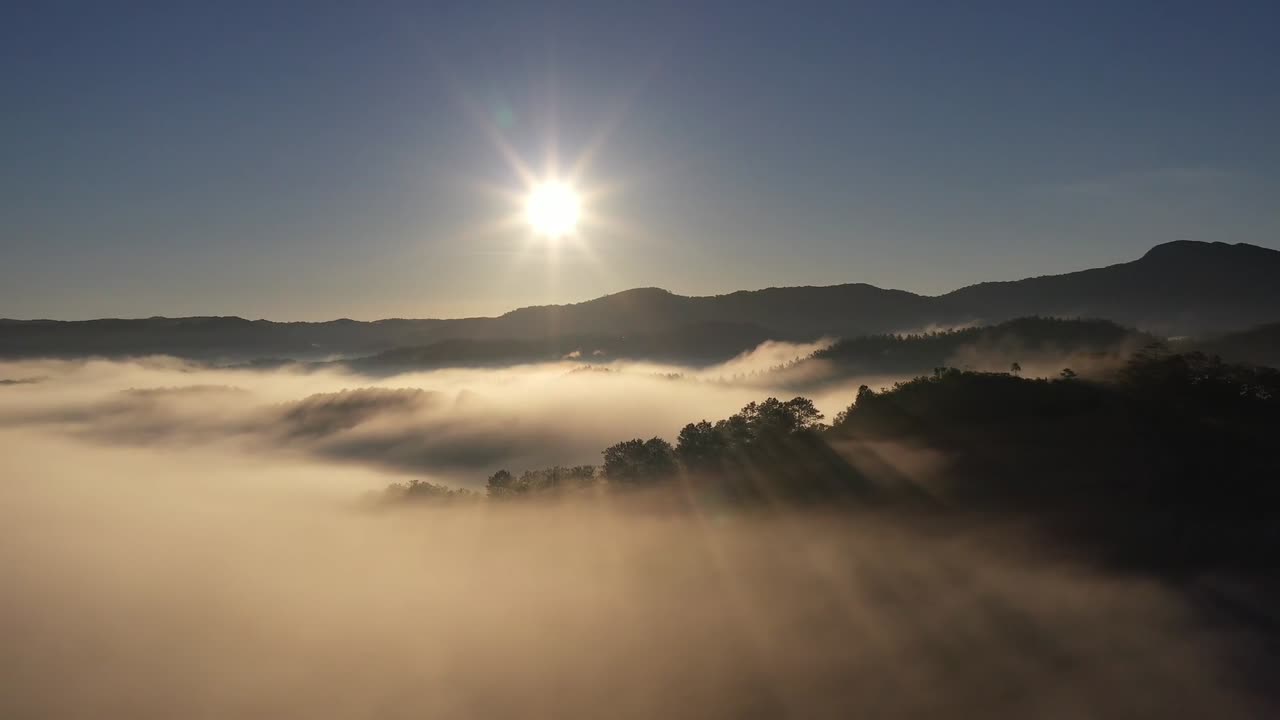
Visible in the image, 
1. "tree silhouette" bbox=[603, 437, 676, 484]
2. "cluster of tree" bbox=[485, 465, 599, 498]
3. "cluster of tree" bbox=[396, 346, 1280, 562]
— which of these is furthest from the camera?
"cluster of tree" bbox=[485, 465, 599, 498]

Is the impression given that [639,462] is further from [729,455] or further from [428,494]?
[428,494]

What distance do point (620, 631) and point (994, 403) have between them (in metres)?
66.4

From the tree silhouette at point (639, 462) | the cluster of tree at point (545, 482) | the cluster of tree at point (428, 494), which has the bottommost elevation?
the cluster of tree at point (428, 494)

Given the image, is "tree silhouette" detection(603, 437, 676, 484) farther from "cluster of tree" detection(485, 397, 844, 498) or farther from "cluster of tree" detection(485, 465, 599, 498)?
"cluster of tree" detection(485, 465, 599, 498)

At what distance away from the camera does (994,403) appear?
10850 cm

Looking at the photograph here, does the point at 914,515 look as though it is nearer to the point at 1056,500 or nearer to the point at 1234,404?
the point at 1056,500

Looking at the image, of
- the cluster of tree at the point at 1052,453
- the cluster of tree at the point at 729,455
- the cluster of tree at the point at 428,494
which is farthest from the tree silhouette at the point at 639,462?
the cluster of tree at the point at 428,494

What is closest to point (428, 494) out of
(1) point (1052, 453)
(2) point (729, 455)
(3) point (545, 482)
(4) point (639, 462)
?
(3) point (545, 482)

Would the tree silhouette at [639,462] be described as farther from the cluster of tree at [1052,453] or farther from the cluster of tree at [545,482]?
the cluster of tree at [545,482]

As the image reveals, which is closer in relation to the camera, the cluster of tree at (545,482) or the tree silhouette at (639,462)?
the tree silhouette at (639,462)

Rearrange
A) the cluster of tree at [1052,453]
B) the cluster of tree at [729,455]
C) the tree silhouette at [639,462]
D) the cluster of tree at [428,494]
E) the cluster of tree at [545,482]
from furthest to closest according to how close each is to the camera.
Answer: the cluster of tree at [428,494] → the cluster of tree at [545,482] → the tree silhouette at [639,462] → the cluster of tree at [729,455] → the cluster of tree at [1052,453]

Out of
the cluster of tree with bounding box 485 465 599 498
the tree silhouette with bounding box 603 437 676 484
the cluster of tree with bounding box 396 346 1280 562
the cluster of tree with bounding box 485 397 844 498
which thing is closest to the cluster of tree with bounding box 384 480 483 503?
the cluster of tree with bounding box 485 465 599 498

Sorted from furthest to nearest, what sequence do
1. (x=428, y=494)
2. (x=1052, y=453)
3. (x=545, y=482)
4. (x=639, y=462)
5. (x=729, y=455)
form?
(x=428, y=494), (x=545, y=482), (x=639, y=462), (x=729, y=455), (x=1052, y=453)

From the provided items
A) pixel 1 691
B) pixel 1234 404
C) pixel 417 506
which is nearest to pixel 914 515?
pixel 1234 404
